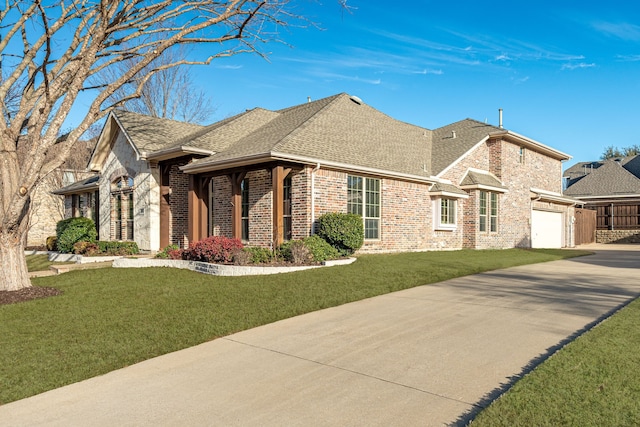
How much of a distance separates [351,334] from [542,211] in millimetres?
23574

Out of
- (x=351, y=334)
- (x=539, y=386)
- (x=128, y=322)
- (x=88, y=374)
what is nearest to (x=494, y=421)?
(x=539, y=386)

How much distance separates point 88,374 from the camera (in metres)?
5.21

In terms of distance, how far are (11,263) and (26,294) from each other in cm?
86

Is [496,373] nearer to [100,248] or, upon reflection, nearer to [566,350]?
[566,350]

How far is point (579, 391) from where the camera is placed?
13.3ft

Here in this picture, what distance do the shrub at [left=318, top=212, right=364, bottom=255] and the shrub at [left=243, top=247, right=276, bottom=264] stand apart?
1.68 m

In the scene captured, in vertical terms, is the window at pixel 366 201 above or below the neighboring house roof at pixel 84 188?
below

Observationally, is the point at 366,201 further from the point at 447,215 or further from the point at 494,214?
the point at 494,214

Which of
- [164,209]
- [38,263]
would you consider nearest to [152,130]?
[164,209]

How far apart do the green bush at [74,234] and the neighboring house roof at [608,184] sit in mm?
31232

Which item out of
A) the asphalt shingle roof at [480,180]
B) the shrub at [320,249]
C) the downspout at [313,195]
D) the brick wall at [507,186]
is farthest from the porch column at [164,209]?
the asphalt shingle roof at [480,180]

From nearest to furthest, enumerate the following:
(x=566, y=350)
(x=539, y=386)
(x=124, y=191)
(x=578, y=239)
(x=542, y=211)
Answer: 1. (x=539, y=386)
2. (x=566, y=350)
3. (x=124, y=191)
4. (x=542, y=211)
5. (x=578, y=239)

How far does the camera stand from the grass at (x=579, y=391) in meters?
3.57

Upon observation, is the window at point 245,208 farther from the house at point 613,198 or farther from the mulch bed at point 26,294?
the house at point 613,198
